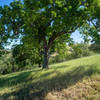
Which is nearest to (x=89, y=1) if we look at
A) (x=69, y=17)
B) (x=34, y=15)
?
(x=69, y=17)

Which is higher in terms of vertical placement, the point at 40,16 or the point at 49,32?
the point at 40,16

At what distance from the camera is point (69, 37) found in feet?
37.6

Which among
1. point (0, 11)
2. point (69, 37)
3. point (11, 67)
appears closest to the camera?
point (0, 11)

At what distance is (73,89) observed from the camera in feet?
15.2

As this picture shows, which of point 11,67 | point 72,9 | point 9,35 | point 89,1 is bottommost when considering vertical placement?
point 11,67

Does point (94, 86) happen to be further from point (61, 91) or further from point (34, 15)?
point (34, 15)

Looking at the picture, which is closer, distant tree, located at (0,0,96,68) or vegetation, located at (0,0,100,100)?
vegetation, located at (0,0,100,100)

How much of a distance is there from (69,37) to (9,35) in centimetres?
649

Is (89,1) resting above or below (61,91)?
above

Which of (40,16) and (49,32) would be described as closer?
(40,16)

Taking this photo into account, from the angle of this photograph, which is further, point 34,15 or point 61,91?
point 34,15

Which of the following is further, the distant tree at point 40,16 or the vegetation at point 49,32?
the distant tree at point 40,16

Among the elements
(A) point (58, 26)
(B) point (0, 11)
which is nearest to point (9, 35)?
(B) point (0, 11)

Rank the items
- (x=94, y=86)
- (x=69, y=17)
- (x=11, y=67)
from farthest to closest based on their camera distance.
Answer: (x=11, y=67), (x=69, y=17), (x=94, y=86)
